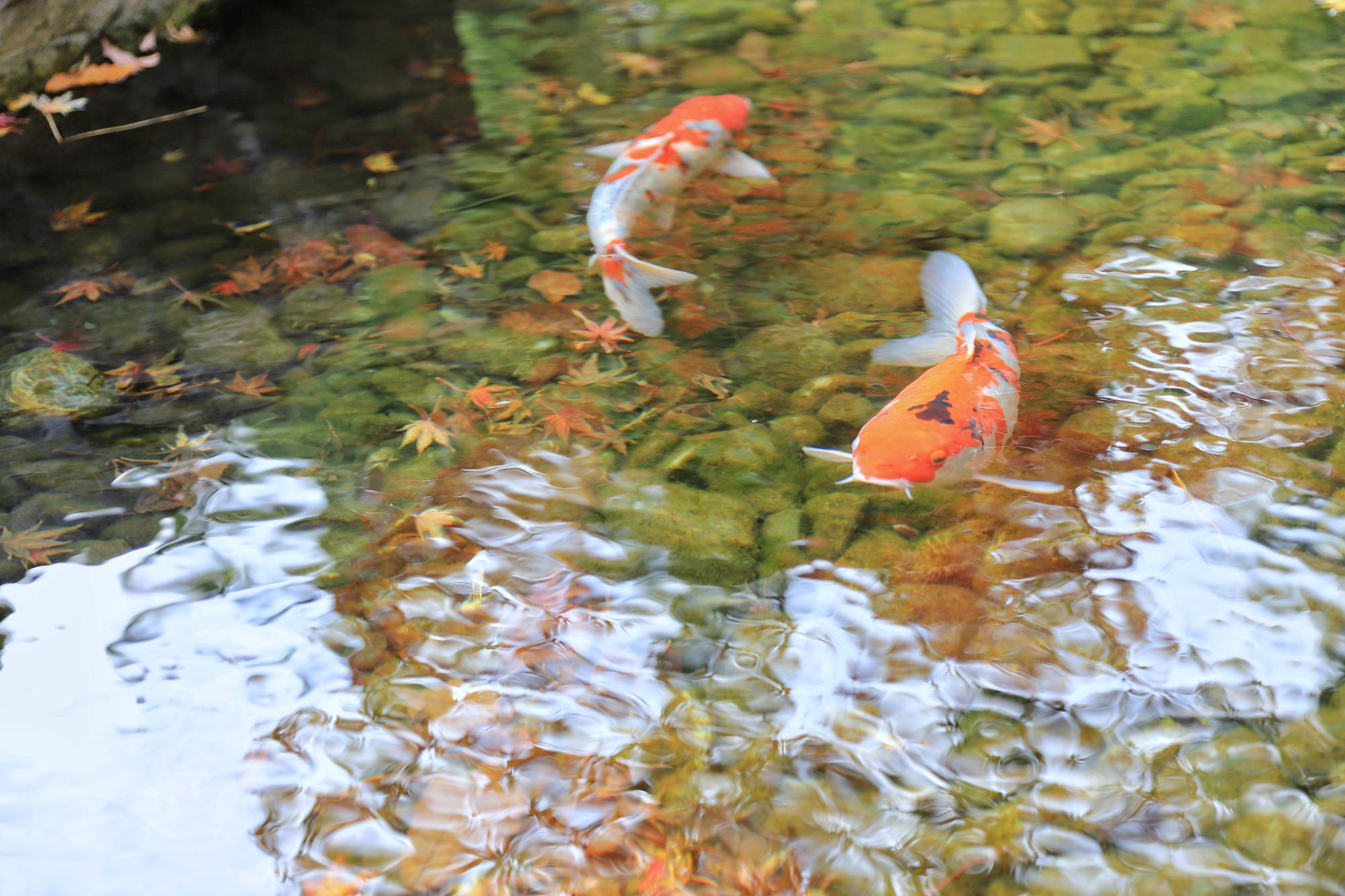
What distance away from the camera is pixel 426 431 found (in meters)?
3.41

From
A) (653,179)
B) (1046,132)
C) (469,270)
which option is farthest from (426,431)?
(1046,132)

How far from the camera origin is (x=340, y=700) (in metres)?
2.60

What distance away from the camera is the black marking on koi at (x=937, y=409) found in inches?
110

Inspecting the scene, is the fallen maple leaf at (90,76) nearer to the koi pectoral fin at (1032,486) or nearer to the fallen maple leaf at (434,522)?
the fallen maple leaf at (434,522)

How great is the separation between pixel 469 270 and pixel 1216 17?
4983 millimetres

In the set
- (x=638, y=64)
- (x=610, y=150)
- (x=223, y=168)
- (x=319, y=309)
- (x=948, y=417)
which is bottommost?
(x=948, y=417)

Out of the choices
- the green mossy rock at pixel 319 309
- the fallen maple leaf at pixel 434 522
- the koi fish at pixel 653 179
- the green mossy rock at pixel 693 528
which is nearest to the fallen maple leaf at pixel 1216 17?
the koi fish at pixel 653 179

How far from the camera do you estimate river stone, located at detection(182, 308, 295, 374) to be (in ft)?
12.5

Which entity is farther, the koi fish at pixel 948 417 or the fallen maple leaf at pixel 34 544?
the fallen maple leaf at pixel 34 544

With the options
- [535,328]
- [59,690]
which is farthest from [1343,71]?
[59,690]

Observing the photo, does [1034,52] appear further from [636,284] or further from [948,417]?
[948,417]

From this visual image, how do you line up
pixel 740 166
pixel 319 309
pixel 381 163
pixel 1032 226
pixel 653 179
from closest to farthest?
1. pixel 319 309
2. pixel 1032 226
3. pixel 653 179
4. pixel 740 166
5. pixel 381 163

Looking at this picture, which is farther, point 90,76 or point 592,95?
point 90,76

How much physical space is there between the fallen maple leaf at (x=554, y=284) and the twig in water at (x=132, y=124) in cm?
292
